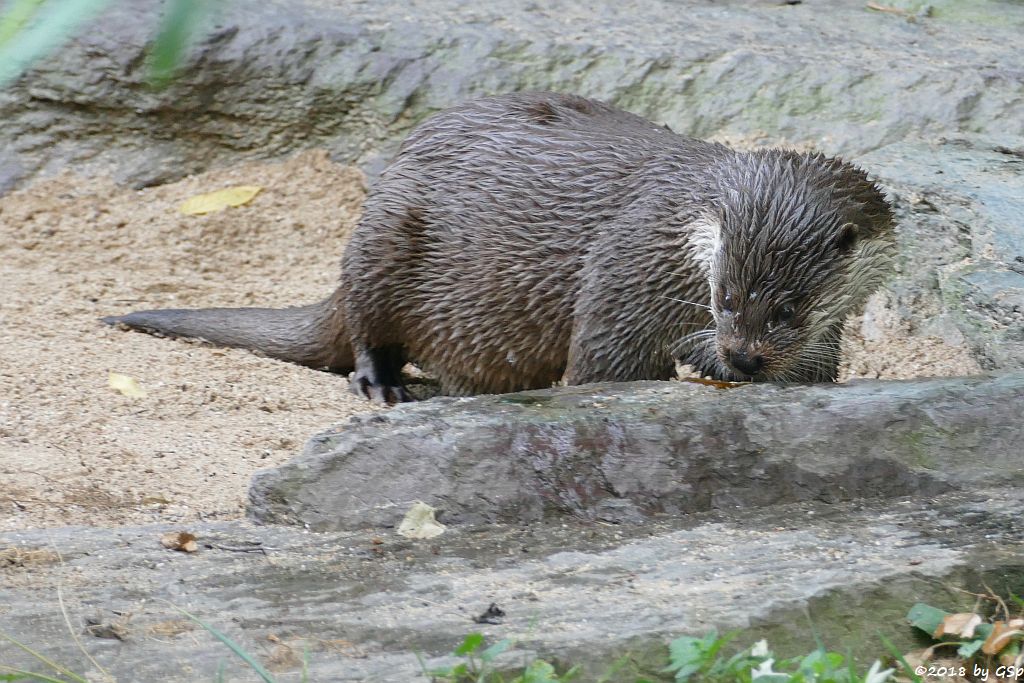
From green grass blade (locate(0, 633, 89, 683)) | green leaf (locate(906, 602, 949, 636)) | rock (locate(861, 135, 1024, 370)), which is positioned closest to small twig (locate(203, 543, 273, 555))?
green grass blade (locate(0, 633, 89, 683))

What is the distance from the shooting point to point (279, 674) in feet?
4.56

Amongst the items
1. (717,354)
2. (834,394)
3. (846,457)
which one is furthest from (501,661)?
(717,354)

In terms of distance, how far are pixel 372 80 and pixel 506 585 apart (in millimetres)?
3156

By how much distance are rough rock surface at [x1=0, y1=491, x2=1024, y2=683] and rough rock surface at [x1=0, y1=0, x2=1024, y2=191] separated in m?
2.60

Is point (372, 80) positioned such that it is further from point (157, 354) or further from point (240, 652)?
point (240, 652)

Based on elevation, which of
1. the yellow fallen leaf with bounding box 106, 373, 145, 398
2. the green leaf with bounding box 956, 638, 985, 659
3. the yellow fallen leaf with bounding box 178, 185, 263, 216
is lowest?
the yellow fallen leaf with bounding box 106, 373, 145, 398

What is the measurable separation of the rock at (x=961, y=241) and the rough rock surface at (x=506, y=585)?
3.36 feet

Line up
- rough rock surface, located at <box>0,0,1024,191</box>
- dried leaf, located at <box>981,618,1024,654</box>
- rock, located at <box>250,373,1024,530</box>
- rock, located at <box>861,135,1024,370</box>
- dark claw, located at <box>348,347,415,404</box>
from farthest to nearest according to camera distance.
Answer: rough rock surface, located at <box>0,0,1024,191</box> < dark claw, located at <box>348,347,415,404</box> < rock, located at <box>861,135,1024,370</box> < rock, located at <box>250,373,1024,530</box> < dried leaf, located at <box>981,618,1024,654</box>

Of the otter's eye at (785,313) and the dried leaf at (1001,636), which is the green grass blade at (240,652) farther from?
the otter's eye at (785,313)

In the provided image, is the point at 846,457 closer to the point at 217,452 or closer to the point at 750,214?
the point at 750,214

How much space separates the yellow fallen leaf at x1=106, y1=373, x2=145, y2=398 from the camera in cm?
297

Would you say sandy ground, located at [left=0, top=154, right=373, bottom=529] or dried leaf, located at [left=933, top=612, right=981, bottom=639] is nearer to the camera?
dried leaf, located at [left=933, top=612, right=981, bottom=639]

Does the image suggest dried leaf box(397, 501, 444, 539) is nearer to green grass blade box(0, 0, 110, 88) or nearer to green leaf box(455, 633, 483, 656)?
green leaf box(455, 633, 483, 656)

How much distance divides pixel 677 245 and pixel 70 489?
4.33 ft
